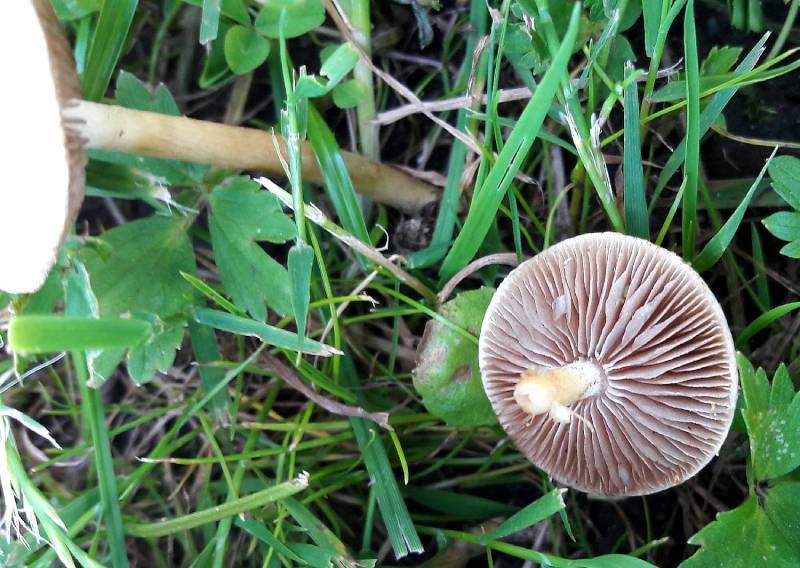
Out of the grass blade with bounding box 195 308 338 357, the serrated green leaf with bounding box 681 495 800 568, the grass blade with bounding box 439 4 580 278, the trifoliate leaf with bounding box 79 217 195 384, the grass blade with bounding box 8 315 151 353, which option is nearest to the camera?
the grass blade with bounding box 8 315 151 353

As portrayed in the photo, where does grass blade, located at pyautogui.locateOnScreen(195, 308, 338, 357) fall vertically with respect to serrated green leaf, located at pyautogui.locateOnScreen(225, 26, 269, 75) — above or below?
below

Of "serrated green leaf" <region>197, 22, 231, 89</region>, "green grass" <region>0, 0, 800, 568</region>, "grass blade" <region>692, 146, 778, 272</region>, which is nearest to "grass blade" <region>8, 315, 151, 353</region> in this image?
"green grass" <region>0, 0, 800, 568</region>

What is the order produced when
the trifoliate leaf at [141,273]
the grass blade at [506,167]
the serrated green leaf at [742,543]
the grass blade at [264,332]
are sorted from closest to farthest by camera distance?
1. the grass blade at [506,167]
2. the serrated green leaf at [742,543]
3. the grass blade at [264,332]
4. the trifoliate leaf at [141,273]

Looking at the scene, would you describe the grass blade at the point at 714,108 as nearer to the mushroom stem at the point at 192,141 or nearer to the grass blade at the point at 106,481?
the mushroom stem at the point at 192,141

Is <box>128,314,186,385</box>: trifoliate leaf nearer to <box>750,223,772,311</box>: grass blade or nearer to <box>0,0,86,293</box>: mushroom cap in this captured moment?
<box>0,0,86,293</box>: mushroom cap

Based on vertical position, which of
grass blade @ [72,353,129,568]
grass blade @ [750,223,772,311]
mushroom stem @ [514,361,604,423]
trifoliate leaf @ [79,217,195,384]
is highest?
grass blade @ [750,223,772,311]

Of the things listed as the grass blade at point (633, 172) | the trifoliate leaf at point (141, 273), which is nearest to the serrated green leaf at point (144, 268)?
the trifoliate leaf at point (141, 273)

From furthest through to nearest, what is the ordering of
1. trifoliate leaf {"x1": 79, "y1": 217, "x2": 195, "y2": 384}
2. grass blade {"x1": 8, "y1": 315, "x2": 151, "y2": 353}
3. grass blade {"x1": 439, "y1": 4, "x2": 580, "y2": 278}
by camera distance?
trifoliate leaf {"x1": 79, "y1": 217, "x2": 195, "y2": 384} → grass blade {"x1": 439, "y1": 4, "x2": 580, "y2": 278} → grass blade {"x1": 8, "y1": 315, "x2": 151, "y2": 353}

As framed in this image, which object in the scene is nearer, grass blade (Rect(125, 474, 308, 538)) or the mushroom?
the mushroom
